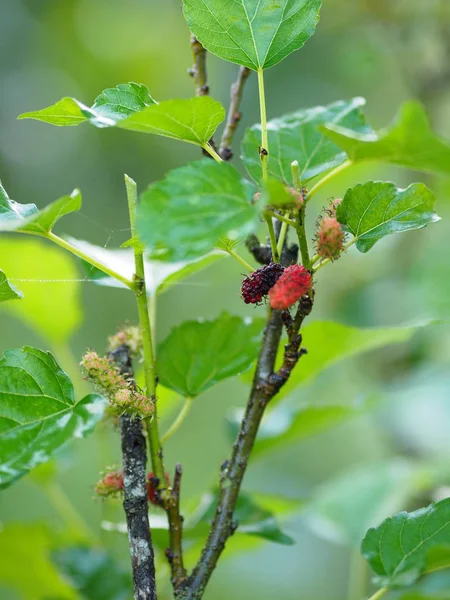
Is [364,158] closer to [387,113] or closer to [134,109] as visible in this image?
[134,109]

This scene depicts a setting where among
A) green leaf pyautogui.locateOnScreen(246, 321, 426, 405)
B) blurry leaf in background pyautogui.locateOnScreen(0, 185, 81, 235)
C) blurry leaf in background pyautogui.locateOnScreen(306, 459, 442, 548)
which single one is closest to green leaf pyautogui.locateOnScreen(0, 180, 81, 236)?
blurry leaf in background pyautogui.locateOnScreen(0, 185, 81, 235)

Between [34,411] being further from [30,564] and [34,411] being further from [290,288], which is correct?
[30,564]

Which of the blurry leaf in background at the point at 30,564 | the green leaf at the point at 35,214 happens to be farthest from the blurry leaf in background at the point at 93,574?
the green leaf at the point at 35,214

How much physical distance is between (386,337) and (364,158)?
0.33 m

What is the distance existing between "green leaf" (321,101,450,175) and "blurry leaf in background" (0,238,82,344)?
0.46m

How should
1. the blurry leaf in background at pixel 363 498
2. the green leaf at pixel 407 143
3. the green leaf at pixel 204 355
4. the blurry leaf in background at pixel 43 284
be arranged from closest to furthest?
the green leaf at pixel 407 143 < the green leaf at pixel 204 355 < the blurry leaf in background at pixel 43 284 < the blurry leaf in background at pixel 363 498

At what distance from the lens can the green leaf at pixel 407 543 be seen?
1.44ft

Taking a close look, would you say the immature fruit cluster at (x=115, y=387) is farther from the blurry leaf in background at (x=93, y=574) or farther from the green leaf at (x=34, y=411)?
the blurry leaf in background at (x=93, y=574)

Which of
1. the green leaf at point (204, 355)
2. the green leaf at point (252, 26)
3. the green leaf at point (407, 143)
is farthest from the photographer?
the green leaf at point (204, 355)

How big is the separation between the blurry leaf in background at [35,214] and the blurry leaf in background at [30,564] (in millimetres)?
457

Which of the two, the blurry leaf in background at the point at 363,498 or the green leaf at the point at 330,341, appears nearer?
the green leaf at the point at 330,341

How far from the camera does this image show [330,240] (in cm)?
41

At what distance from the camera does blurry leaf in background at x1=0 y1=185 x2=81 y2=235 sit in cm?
39

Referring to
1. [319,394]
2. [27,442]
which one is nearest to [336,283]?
[319,394]
